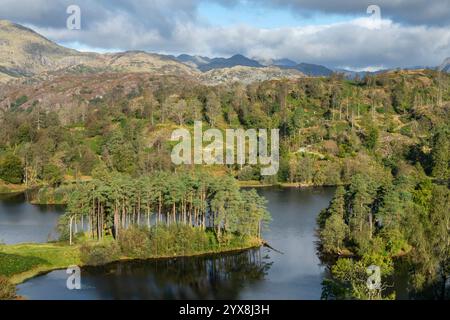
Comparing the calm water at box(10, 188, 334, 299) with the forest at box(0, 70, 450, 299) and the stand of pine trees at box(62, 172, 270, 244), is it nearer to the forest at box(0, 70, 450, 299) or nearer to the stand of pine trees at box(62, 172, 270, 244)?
the forest at box(0, 70, 450, 299)

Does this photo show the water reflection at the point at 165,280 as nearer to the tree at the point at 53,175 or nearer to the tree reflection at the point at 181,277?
the tree reflection at the point at 181,277

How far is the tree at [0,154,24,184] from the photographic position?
146 m

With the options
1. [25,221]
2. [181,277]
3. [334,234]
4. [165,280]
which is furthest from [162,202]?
[25,221]

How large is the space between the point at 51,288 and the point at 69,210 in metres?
18.3

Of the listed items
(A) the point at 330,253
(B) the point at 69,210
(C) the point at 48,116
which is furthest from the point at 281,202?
(C) the point at 48,116

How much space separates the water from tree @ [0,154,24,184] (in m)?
14.5

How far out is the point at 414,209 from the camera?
259ft

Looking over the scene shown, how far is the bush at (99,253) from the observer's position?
6994 cm

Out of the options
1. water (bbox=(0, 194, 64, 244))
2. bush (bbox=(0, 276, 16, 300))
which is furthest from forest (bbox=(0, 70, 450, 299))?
bush (bbox=(0, 276, 16, 300))

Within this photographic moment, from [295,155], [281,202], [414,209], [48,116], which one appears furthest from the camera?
[48,116]

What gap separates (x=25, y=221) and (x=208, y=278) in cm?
5014

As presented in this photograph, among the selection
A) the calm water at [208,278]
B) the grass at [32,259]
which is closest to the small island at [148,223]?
the grass at [32,259]

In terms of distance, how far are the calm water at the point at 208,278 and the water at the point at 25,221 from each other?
20272mm
